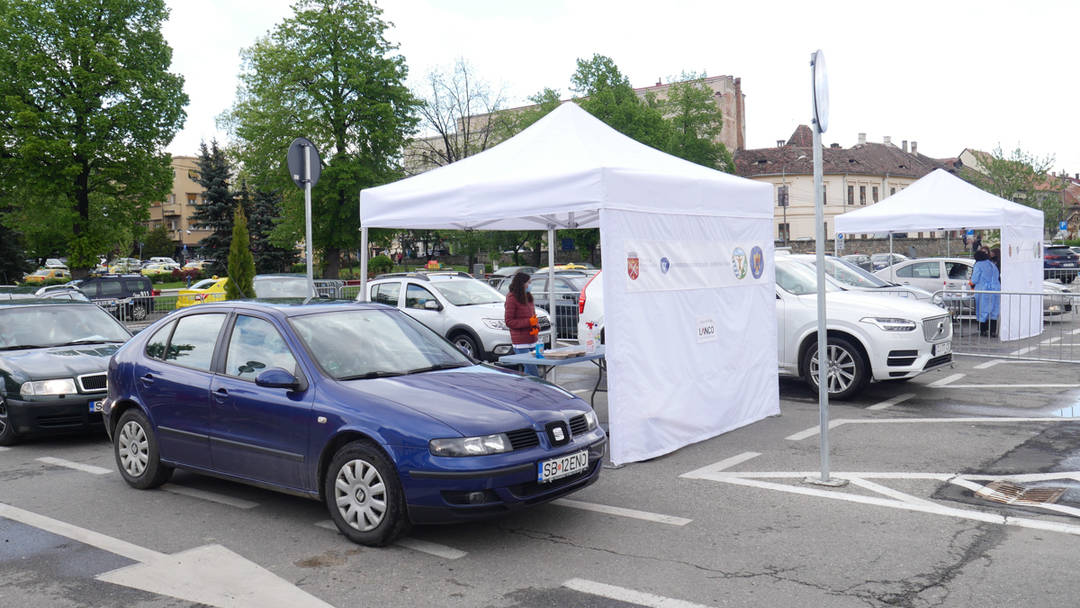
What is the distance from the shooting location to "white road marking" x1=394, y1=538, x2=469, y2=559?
5188 mm

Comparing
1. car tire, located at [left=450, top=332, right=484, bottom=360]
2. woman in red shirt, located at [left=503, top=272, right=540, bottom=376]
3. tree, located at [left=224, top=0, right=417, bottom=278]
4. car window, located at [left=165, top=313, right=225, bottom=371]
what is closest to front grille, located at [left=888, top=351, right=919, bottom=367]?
woman in red shirt, located at [left=503, top=272, right=540, bottom=376]

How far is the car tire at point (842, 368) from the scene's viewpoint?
34.1 feet

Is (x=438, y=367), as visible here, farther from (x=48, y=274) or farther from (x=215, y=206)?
(x=48, y=274)

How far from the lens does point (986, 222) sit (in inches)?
658

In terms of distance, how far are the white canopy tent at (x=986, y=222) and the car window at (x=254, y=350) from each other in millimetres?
13425

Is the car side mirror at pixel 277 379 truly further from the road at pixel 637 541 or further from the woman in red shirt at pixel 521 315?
the woman in red shirt at pixel 521 315

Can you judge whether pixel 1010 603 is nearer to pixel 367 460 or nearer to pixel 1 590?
pixel 367 460

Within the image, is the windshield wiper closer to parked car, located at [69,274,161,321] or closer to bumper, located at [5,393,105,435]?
bumper, located at [5,393,105,435]

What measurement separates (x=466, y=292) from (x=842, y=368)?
686 centimetres

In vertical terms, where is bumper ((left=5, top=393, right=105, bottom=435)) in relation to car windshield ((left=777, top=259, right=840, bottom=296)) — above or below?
below

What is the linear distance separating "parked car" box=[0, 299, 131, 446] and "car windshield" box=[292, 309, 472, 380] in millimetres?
3947

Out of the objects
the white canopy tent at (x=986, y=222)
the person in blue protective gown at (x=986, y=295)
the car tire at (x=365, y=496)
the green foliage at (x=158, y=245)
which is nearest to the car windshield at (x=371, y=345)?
the car tire at (x=365, y=496)

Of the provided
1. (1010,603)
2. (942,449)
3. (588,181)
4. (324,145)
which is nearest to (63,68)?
(324,145)

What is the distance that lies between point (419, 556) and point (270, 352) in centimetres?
185
